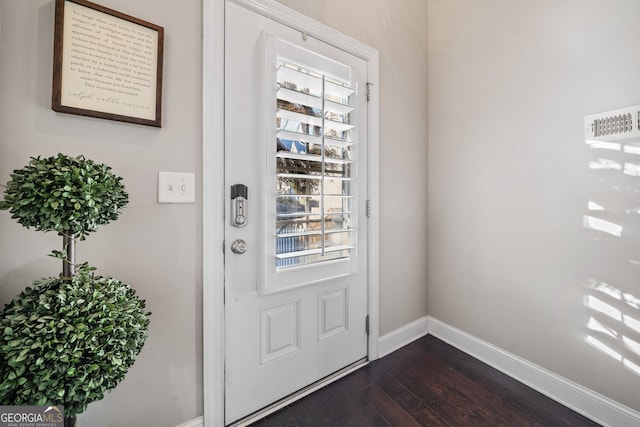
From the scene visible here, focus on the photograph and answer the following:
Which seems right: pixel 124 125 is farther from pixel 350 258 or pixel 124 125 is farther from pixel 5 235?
pixel 350 258

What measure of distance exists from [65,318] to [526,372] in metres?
2.23

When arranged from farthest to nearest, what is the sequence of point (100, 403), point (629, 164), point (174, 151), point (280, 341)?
point (280, 341) → point (629, 164) → point (174, 151) → point (100, 403)

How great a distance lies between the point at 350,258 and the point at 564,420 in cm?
134

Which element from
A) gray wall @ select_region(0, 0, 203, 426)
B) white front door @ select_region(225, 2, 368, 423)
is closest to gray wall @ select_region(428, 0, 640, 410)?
white front door @ select_region(225, 2, 368, 423)

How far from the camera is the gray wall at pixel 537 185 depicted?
51.2 inches

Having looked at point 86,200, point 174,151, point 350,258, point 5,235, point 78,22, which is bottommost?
point 350,258

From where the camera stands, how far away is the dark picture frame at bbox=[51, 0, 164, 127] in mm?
941

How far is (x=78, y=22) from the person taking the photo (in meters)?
0.96

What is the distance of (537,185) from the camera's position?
1.58 metres

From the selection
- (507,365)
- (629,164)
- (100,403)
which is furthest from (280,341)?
(629,164)

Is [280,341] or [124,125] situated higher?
[124,125]

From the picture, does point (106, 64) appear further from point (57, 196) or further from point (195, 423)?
point (195, 423)

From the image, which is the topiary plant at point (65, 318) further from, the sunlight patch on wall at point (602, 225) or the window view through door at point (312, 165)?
the sunlight patch on wall at point (602, 225)

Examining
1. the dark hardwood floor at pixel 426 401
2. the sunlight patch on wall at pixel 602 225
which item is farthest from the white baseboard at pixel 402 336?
the sunlight patch on wall at pixel 602 225
